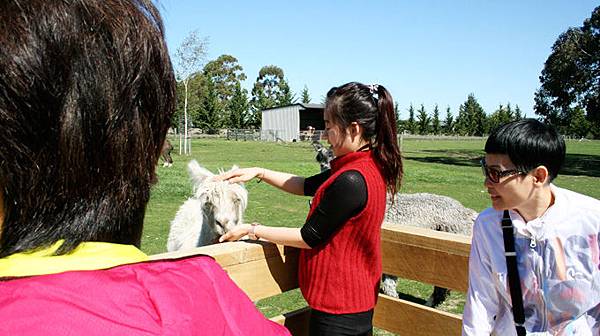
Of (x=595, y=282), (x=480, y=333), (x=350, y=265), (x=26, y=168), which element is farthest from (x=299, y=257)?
(x=26, y=168)

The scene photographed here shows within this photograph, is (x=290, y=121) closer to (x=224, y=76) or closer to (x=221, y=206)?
(x=224, y=76)

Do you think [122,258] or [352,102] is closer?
[122,258]

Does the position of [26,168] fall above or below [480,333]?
above

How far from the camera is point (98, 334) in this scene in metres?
0.62

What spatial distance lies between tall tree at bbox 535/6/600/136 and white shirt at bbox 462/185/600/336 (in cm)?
3384

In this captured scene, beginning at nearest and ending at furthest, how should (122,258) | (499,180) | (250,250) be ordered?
(122,258), (499,180), (250,250)

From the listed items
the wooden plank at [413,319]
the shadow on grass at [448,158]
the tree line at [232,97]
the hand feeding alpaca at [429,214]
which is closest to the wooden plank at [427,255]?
the wooden plank at [413,319]

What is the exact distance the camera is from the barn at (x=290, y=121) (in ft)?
198

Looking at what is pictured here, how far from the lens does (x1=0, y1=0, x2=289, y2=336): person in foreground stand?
2.13 ft

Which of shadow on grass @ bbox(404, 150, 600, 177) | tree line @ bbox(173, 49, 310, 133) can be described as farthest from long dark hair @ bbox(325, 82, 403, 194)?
tree line @ bbox(173, 49, 310, 133)

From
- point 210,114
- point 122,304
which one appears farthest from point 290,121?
point 122,304

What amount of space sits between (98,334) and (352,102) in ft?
6.69

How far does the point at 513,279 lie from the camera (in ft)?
6.55

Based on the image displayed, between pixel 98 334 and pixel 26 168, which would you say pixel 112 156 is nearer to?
pixel 26 168
